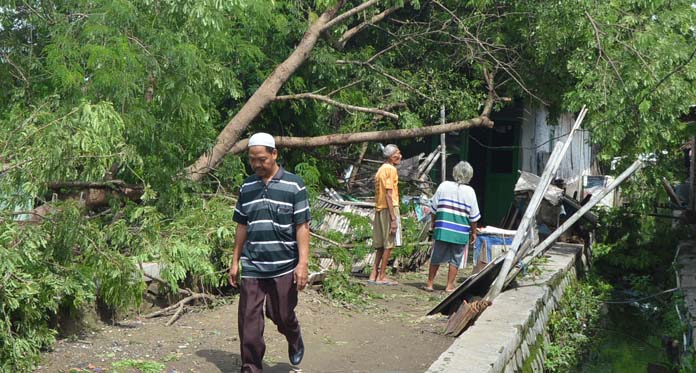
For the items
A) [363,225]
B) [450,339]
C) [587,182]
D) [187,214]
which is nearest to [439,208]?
[363,225]

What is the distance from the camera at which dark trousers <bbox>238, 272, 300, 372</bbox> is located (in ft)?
17.8

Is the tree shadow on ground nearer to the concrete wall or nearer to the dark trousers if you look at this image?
the dark trousers

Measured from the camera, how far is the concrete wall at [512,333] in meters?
5.32

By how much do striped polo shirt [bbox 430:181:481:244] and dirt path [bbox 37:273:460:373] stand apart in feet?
4.02

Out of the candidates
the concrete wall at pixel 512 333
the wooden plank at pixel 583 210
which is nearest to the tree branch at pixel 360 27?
the wooden plank at pixel 583 210

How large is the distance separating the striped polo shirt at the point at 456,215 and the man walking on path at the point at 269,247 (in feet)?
13.7

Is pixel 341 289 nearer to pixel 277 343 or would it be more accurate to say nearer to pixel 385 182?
pixel 385 182

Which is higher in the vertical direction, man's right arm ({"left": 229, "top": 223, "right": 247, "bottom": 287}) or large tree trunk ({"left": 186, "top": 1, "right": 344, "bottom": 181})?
large tree trunk ({"left": 186, "top": 1, "right": 344, "bottom": 181})

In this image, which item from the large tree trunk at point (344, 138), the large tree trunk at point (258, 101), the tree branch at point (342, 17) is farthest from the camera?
the large tree trunk at point (344, 138)

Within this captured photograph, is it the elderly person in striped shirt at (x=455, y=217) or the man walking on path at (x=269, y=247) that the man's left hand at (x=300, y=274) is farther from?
the elderly person in striped shirt at (x=455, y=217)

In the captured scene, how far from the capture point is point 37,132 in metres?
5.73

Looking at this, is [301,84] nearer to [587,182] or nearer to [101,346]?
[101,346]

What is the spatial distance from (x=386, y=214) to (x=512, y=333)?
3864 millimetres

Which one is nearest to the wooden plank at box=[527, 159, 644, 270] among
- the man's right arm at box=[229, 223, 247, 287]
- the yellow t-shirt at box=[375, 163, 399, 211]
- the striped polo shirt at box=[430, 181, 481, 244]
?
the striped polo shirt at box=[430, 181, 481, 244]
